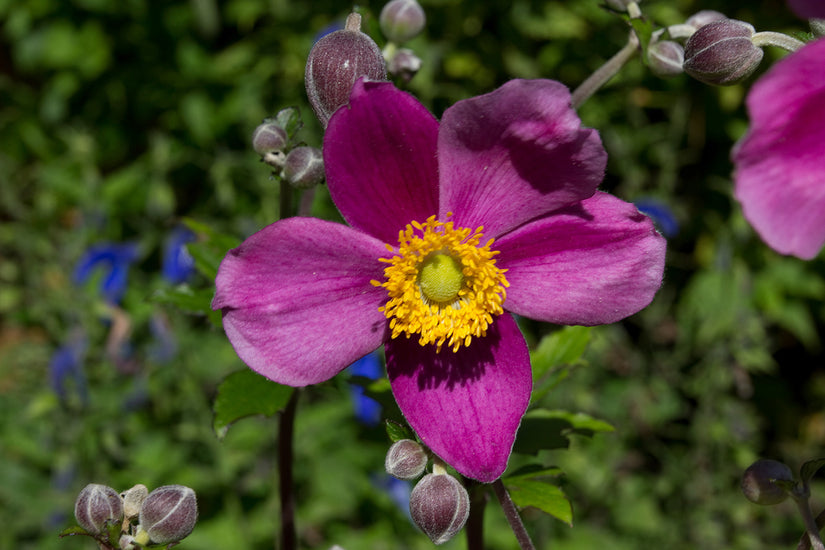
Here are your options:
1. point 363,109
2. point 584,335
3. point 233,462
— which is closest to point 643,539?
point 233,462

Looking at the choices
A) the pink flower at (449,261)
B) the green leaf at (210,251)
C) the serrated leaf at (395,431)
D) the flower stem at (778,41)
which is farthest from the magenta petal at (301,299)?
the flower stem at (778,41)

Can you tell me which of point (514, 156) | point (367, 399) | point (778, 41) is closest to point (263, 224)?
point (367, 399)

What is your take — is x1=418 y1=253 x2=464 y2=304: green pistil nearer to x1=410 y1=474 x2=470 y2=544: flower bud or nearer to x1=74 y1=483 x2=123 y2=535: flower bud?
x1=410 y1=474 x2=470 y2=544: flower bud

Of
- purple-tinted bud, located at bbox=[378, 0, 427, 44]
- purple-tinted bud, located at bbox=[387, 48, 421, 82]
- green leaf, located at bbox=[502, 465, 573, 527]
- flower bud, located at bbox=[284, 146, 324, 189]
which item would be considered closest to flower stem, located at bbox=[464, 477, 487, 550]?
green leaf, located at bbox=[502, 465, 573, 527]

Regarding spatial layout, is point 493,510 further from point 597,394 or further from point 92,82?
point 92,82

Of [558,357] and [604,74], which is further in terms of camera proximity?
[558,357]

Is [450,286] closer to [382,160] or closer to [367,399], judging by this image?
[382,160]
